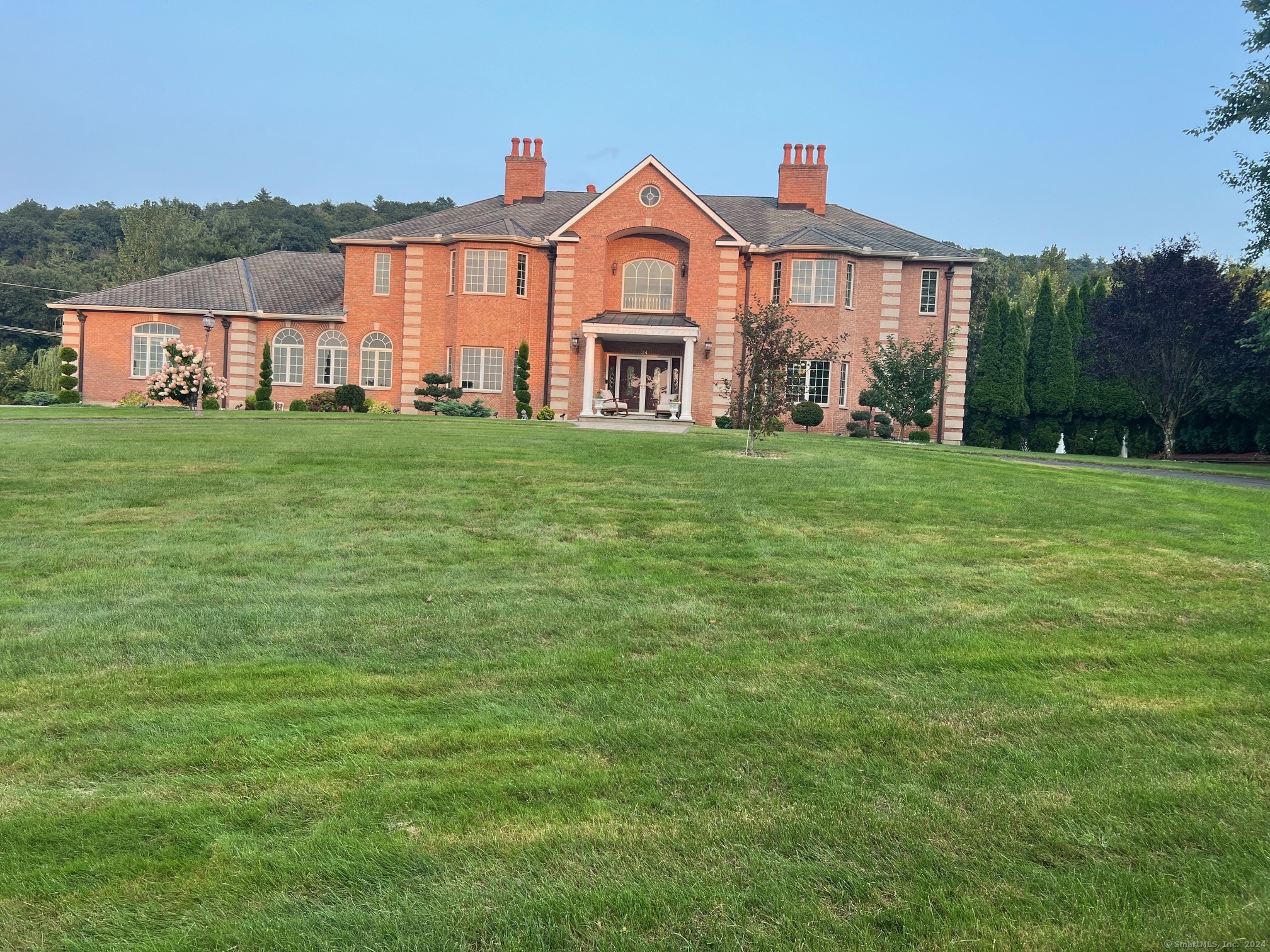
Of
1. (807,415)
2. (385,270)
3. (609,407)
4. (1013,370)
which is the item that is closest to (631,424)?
(609,407)

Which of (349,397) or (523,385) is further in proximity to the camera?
(523,385)

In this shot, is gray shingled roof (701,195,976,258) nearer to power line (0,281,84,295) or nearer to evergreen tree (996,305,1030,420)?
evergreen tree (996,305,1030,420)

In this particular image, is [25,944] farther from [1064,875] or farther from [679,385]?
[679,385]

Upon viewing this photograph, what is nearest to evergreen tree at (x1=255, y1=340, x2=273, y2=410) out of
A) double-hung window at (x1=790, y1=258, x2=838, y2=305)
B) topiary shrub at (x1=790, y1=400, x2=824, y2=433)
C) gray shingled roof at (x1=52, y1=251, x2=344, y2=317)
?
gray shingled roof at (x1=52, y1=251, x2=344, y2=317)

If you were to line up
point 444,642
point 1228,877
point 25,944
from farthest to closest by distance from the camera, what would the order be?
point 444,642
point 1228,877
point 25,944

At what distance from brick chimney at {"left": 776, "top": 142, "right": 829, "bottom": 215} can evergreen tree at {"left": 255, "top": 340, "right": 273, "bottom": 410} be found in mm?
19655

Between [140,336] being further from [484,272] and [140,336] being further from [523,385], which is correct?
[523,385]

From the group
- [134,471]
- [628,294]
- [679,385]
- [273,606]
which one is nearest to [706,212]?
[628,294]

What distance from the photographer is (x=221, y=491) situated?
10.6 m

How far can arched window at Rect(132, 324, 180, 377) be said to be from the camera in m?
34.0

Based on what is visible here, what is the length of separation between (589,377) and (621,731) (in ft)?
92.0

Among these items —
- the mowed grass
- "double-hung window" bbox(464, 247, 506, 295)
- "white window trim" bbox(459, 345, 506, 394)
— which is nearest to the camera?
the mowed grass

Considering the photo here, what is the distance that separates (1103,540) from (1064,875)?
270 inches

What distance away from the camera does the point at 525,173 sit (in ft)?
117
